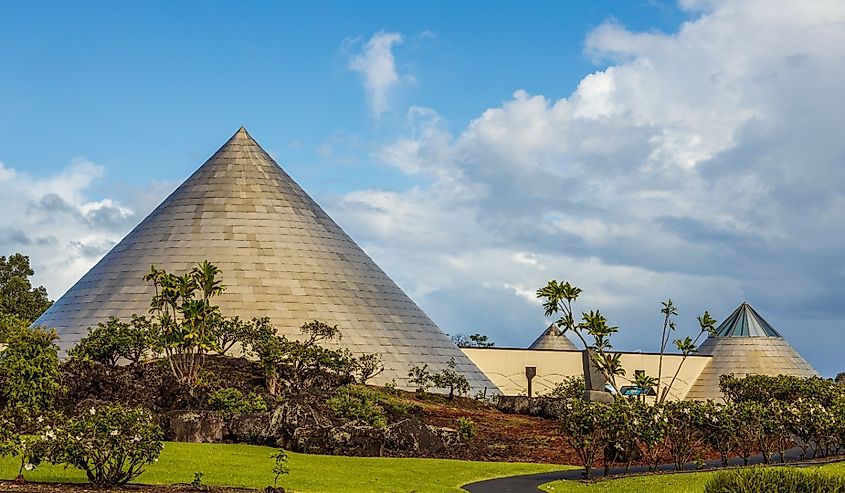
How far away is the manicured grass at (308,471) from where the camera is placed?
1238 inches

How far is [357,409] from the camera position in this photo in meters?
46.7

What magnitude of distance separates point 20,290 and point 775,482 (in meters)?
97.8

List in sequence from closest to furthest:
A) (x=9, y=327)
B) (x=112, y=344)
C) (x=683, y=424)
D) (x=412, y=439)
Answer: (x=683, y=424)
(x=412, y=439)
(x=9, y=327)
(x=112, y=344)

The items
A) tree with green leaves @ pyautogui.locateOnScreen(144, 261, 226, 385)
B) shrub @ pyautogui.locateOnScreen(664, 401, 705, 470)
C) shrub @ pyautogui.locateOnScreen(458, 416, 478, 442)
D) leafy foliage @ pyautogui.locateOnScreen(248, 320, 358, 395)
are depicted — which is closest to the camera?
shrub @ pyautogui.locateOnScreen(664, 401, 705, 470)

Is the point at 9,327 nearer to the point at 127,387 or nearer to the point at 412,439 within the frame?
the point at 127,387

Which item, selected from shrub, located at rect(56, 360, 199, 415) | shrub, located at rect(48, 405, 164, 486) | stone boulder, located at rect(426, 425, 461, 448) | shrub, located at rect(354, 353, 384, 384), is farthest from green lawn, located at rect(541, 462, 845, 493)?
shrub, located at rect(354, 353, 384, 384)

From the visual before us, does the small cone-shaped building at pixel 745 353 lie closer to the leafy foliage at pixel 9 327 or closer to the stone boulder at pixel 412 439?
the stone boulder at pixel 412 439

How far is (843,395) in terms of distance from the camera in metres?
50.7

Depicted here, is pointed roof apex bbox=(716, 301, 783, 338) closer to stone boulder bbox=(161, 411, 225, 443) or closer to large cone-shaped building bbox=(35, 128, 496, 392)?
Result: large cone-shaped building bbox=(35, 128, 496, 392)

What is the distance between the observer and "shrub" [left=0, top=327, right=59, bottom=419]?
4856cm

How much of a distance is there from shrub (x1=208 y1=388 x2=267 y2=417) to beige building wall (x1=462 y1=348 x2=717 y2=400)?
42852 millimetres

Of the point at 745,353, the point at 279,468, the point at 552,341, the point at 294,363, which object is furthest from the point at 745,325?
the point at 279,468

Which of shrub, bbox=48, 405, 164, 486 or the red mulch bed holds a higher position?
shrub, bbox=48, 405, 164, 486

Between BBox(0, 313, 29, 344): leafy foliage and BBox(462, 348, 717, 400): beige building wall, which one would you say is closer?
BBox(0, 313, 29, 344): leafy foliage
